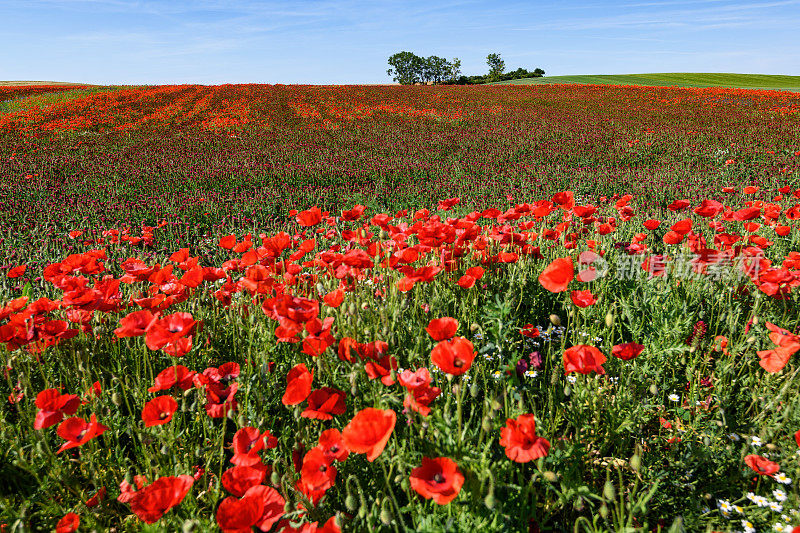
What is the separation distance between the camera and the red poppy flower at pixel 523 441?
44.4 inches

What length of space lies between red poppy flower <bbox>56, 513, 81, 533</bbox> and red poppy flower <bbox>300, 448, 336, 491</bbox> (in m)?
0.62

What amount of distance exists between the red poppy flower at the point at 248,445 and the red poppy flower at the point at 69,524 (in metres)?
0.42

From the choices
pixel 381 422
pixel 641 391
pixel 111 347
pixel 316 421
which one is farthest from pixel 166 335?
pixel 641 391

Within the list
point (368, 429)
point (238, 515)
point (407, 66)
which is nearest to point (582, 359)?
point (368, 429)

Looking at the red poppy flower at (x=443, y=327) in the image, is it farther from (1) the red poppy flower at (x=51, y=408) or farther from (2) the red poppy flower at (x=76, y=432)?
(1) the red poppy flower at (x=51, y=408)

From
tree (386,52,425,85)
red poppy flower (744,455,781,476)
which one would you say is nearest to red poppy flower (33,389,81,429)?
Answer: red poppy flower (744,455,781,476)

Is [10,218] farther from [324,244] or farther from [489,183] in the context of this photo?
[489,183]

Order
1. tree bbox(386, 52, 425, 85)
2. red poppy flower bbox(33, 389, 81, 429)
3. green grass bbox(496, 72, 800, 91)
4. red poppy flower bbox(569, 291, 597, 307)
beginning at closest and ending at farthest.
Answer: red poppy flower bbox(33, 389, 81, 429) < red poppy flower bbox(569, 291, 597, 307) < green grass bbox(496, 72, 800, 91) < tree bbox(386, 52, 425, 85)

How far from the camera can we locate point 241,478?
4.24ft

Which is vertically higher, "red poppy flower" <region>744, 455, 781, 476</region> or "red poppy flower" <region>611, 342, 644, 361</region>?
"red poppy flower" <region>611, 342, 644, 361</region>

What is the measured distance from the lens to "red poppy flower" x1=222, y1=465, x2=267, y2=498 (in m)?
1.28

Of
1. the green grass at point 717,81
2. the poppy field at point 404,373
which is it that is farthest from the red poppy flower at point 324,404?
the green grass at point 717,81

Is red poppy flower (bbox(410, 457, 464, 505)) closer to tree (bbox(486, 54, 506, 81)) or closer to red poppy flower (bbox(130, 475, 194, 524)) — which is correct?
red poppy flower (bbox(130, 475, 194, 524))

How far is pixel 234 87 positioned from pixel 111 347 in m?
23.5
